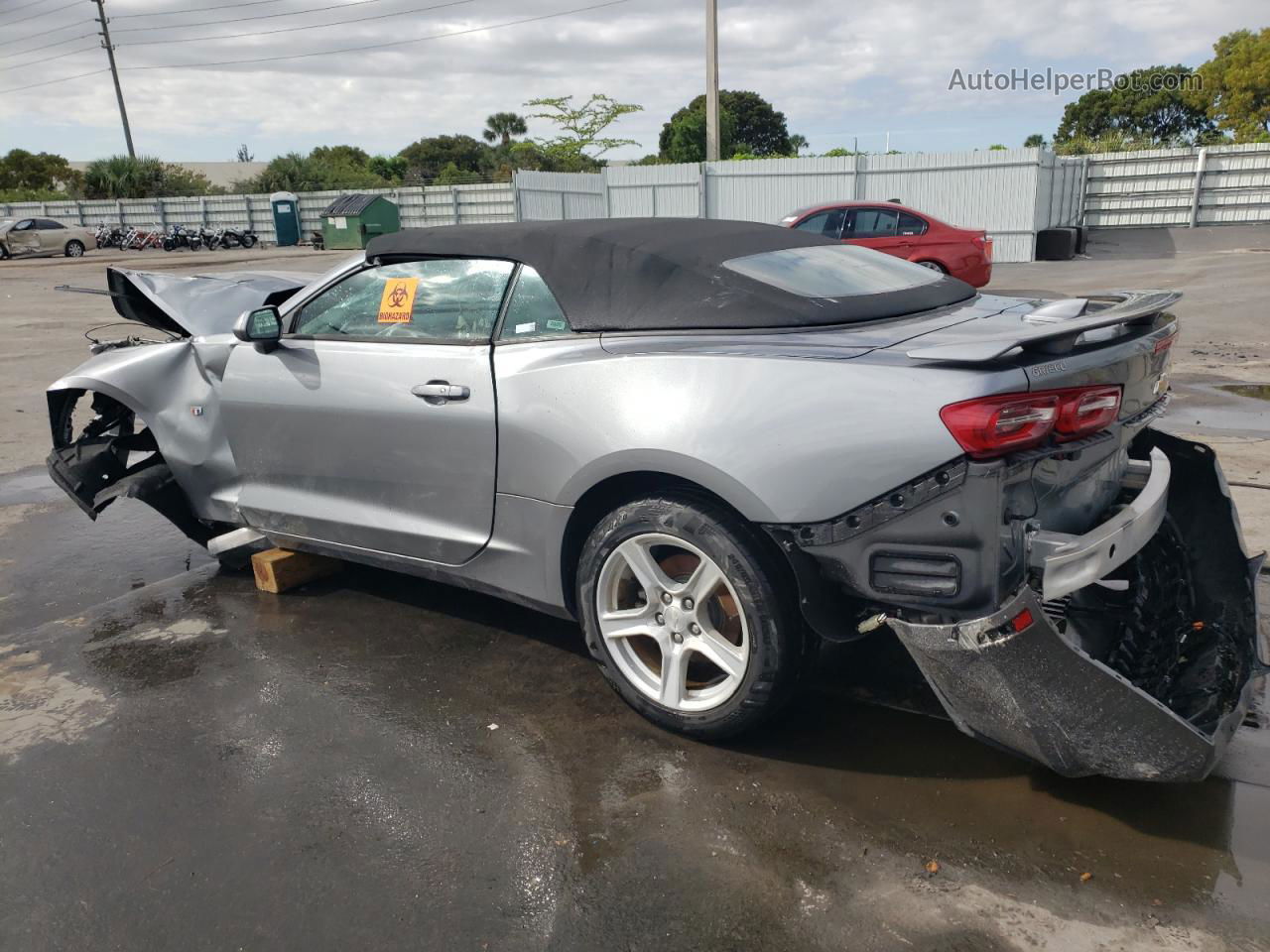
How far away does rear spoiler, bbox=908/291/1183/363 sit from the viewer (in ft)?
8.07

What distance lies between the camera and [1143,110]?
6550cm

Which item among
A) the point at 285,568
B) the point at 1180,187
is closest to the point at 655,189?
the point at 1180,187

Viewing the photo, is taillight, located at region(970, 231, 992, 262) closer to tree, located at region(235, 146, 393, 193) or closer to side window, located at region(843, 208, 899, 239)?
side window, located at region(843, 208, 899, 239)

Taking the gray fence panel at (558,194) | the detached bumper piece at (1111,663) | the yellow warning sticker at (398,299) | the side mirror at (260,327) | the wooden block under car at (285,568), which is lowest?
the wooden block under car at (285,568)

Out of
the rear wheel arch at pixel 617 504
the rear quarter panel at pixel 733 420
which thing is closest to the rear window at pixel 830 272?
the rear quarter panel at pixel 733 420

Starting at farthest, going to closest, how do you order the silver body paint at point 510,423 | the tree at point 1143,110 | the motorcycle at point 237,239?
the tree at point 1143,110 < the motorcycle at point 237,239 < the silver body paint at point 510,423

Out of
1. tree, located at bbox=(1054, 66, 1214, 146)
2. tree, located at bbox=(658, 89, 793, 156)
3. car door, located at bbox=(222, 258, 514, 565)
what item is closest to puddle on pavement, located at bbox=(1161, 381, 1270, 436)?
car door, located at bbox=(222, 258, 514, 565)

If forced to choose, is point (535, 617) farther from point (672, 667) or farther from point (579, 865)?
point (579, 865)

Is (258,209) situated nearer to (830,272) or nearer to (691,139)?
(691,139)

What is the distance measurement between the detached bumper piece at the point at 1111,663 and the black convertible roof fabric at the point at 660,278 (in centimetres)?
96

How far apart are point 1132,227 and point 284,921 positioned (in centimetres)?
3012

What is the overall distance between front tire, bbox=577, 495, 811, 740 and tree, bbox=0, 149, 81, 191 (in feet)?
214

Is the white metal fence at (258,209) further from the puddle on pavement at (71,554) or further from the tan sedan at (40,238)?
the puddle on pavement at (71,554)

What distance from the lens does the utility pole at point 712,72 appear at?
24562 mm
